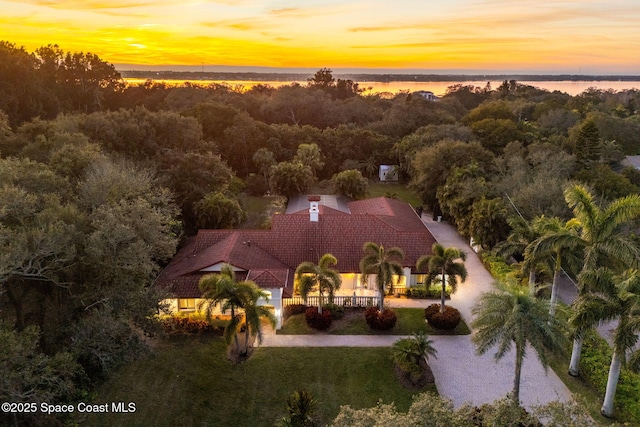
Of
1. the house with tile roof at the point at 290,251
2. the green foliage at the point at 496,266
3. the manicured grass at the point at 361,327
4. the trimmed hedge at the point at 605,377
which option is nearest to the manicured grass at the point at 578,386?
the trimmed hedge at the point at 605,377

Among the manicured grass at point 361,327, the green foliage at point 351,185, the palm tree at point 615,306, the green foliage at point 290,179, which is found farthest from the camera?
the green foliage at point 290,179

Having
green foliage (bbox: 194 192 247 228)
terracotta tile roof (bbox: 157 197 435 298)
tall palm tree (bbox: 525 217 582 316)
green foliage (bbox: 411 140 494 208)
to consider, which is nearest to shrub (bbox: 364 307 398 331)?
terracotta tile roof (bbox: 157 197 435 298)

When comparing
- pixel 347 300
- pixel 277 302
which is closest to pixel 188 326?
pixel 277 302

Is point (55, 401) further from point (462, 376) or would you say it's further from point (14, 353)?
point (462, 376)

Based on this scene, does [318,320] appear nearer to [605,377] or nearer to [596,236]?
[605,377]

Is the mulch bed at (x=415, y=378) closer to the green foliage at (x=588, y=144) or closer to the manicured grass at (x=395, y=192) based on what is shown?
the manicured grass at (x=395, y=192)

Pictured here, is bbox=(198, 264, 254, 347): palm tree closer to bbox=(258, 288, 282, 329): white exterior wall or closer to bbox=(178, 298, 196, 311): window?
bbox=(258, 288, 282, 329): white exterior wall

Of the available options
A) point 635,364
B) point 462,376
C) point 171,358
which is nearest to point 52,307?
point 171,358
